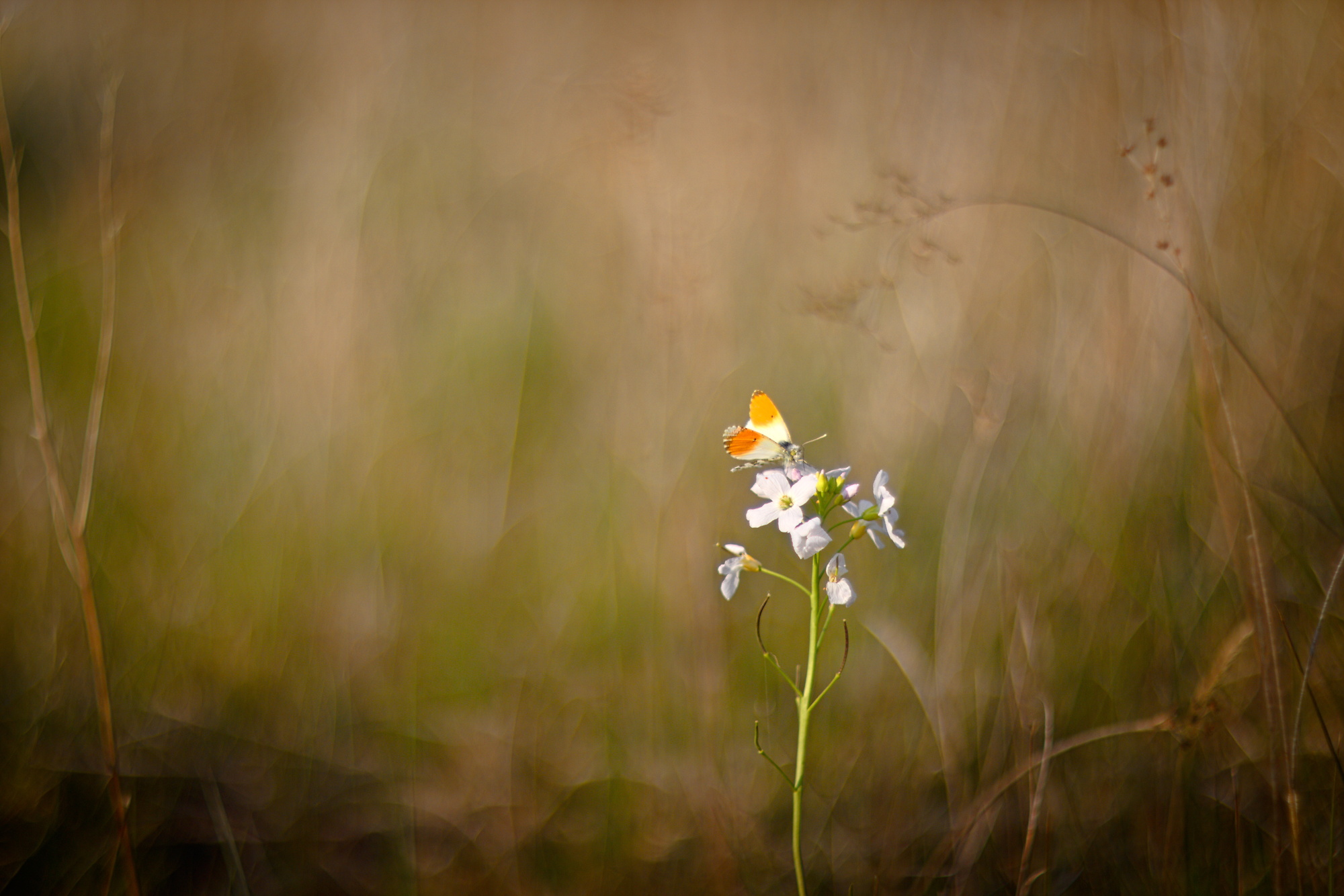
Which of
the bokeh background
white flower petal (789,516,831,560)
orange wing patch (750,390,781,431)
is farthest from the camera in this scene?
the bokeh background

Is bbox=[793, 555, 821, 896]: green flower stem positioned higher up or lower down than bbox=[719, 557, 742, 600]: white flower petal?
lower down

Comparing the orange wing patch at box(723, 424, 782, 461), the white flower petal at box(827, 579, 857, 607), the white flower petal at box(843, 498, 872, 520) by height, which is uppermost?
the orange wing patch at box(723, 424, 782, 461)

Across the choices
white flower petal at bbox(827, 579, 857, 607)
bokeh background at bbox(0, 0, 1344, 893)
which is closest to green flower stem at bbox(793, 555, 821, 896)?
white flower petal at bbox(827, 579, 857, 607)

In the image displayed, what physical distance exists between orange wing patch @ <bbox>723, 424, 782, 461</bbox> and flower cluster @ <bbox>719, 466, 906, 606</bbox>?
0.08 metres

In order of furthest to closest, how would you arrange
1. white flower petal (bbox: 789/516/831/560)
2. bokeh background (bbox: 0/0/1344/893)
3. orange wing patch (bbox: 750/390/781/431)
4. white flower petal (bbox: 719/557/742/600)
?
bokeh background (bbox: 0/0/1344/893), orange wing patch (bbox: 750/390/781/431), white flower petal (bbox: 719/557/742/600), white flower petal (bbox: 789/516/831/560)

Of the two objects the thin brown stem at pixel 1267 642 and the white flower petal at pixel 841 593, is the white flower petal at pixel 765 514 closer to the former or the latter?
the white flower petal at pixel 841 593

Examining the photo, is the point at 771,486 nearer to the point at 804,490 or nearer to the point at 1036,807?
the point at 804,490

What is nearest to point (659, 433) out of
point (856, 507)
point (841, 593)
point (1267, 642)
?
point (856, 507)

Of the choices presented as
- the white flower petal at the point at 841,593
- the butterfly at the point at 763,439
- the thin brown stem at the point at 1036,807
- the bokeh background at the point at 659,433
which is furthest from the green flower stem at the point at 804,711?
the bokeh background at the point at 659,433

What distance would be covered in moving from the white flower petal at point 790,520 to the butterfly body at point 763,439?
0.40ft

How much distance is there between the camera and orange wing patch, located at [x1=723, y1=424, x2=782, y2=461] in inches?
41.0

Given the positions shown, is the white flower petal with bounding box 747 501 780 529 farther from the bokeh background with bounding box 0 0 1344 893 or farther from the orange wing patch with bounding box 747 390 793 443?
the bokeh background with bounding box 0 0 1344 893

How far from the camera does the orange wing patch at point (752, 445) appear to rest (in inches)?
41.0

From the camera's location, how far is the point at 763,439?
1.06 metres
